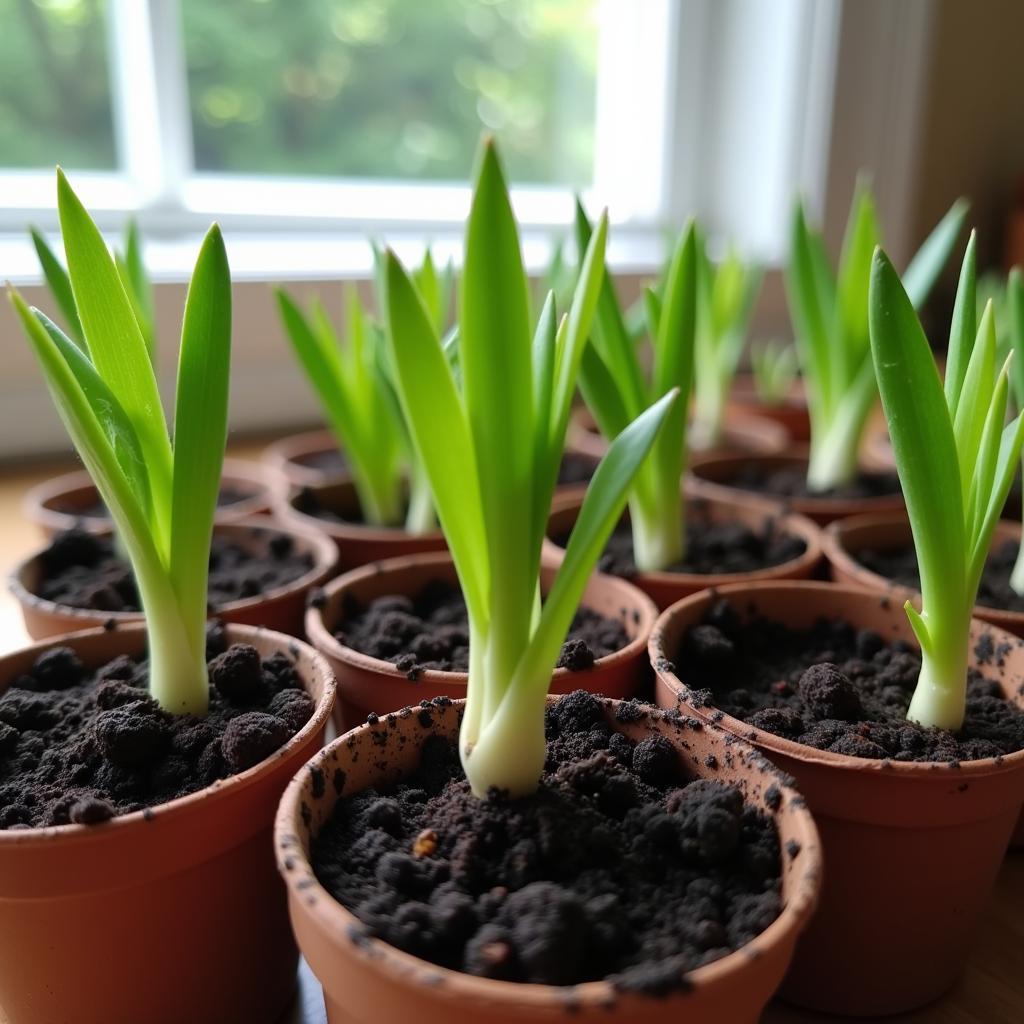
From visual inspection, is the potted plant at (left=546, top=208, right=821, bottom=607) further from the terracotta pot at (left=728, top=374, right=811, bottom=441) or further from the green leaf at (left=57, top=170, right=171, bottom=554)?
the terracotta pot at (left=728, top=374, right=811, bottom=441)

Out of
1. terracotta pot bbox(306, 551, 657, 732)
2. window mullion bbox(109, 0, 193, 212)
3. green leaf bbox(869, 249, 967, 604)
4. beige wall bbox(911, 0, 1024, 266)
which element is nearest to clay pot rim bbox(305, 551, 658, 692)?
terracotta pot bbox(306, 551, 657, 732)

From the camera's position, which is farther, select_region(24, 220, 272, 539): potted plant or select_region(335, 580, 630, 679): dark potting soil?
select_region(24, 220, 272, 539): potted plant

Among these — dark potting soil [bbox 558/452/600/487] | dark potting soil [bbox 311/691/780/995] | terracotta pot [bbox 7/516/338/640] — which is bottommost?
dark potting soil [bbox 558/452/600/487]

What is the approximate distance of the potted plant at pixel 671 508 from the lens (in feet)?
2.55

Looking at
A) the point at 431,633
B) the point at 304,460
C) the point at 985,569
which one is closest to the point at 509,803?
the point at 431,633

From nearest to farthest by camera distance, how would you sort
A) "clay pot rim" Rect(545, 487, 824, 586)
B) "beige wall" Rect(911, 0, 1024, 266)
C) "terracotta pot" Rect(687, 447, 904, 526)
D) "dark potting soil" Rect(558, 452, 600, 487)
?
"clay pot rim" Rect(545, 487, 824, 586)
"terracotta pot" Rect(687, 447, 904, 526)
"dark potting soil" Rect(558, 452, 600, 487)
"beige wall" Rect(911, 0, 1024, 266)

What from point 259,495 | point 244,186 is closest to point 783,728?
point 259,495

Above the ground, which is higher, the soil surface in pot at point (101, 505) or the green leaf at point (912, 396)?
the green leaf at point (912, 396)

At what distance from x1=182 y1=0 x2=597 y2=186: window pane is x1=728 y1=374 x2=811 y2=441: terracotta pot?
735 mm

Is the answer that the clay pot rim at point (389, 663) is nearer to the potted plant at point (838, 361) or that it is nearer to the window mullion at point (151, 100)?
the potted plant at point (838, 361)

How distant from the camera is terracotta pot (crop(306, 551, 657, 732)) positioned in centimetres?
64

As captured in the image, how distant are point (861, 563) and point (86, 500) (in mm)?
894

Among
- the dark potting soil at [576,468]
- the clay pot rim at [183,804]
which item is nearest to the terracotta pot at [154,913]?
the clay pot rim at [183,804]

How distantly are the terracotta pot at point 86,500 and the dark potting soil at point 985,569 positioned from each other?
667 millimetres
